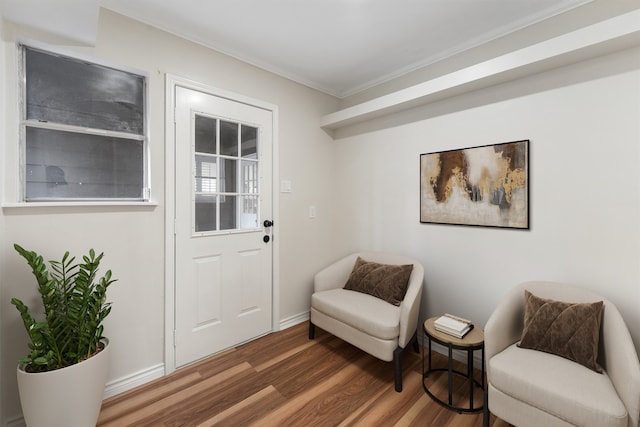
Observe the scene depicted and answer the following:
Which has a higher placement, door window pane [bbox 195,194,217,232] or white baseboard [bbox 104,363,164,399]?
door window pane [bbox 195,194,217,232]

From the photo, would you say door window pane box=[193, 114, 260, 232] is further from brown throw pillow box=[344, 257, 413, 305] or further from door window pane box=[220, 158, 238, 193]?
brown throw pillow box=[344, 257, 413, 305]

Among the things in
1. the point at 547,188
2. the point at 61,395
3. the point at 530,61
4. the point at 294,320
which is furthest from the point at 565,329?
the point at 61,395

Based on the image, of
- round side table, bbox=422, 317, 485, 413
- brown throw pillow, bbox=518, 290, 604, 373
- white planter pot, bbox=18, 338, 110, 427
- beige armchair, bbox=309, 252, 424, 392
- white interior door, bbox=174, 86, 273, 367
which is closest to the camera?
white planter pot, bbox=18, 338, 110, 427

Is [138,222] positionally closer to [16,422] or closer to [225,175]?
[225,175]

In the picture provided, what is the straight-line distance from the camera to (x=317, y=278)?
2.73 meters

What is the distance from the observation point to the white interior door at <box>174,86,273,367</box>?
221 centimetres

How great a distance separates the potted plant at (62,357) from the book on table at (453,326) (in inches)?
80.9

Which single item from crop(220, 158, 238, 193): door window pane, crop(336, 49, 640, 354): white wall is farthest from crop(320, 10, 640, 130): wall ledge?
crop(220, 158, 238, 193): door window pane

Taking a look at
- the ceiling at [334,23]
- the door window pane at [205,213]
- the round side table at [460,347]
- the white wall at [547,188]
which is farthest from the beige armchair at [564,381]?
the door window pane at [205,213]

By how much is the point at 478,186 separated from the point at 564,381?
135cm

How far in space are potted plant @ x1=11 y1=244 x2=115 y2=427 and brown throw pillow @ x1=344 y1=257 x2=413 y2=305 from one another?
1876 mm

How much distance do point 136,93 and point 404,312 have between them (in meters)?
2.49

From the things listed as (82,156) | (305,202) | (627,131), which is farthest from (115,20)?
(627,131)

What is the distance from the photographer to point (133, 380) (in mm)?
1975
